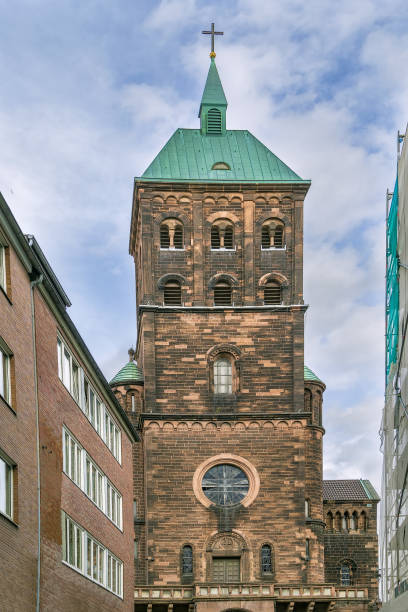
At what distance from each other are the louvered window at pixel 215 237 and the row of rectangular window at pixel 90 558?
2503 centimetres

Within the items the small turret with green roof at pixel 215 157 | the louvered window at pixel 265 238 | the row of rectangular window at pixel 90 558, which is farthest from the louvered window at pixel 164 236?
the row of rectangular window at pixel 90 558

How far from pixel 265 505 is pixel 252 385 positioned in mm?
5908

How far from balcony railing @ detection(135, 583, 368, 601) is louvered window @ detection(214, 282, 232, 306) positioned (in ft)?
46.9

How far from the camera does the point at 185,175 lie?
65062mm

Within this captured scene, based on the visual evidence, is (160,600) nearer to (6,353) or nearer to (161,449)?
(161,449)

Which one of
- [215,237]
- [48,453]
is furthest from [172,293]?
[48,453]

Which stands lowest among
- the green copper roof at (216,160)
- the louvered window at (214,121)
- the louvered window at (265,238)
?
the louvered window at (265,238)

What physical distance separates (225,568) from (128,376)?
1085 cm

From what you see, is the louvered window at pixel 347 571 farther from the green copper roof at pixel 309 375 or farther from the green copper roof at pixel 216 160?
the green copper roof at pixel 216 160

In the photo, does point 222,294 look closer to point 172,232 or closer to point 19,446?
point 172,232

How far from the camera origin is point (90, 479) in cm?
3578

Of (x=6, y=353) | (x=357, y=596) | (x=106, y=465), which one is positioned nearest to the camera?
(x=6, y=353)

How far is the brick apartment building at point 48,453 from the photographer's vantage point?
978 inches

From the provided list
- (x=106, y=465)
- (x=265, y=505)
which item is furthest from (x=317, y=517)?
(x=106, y=465)
